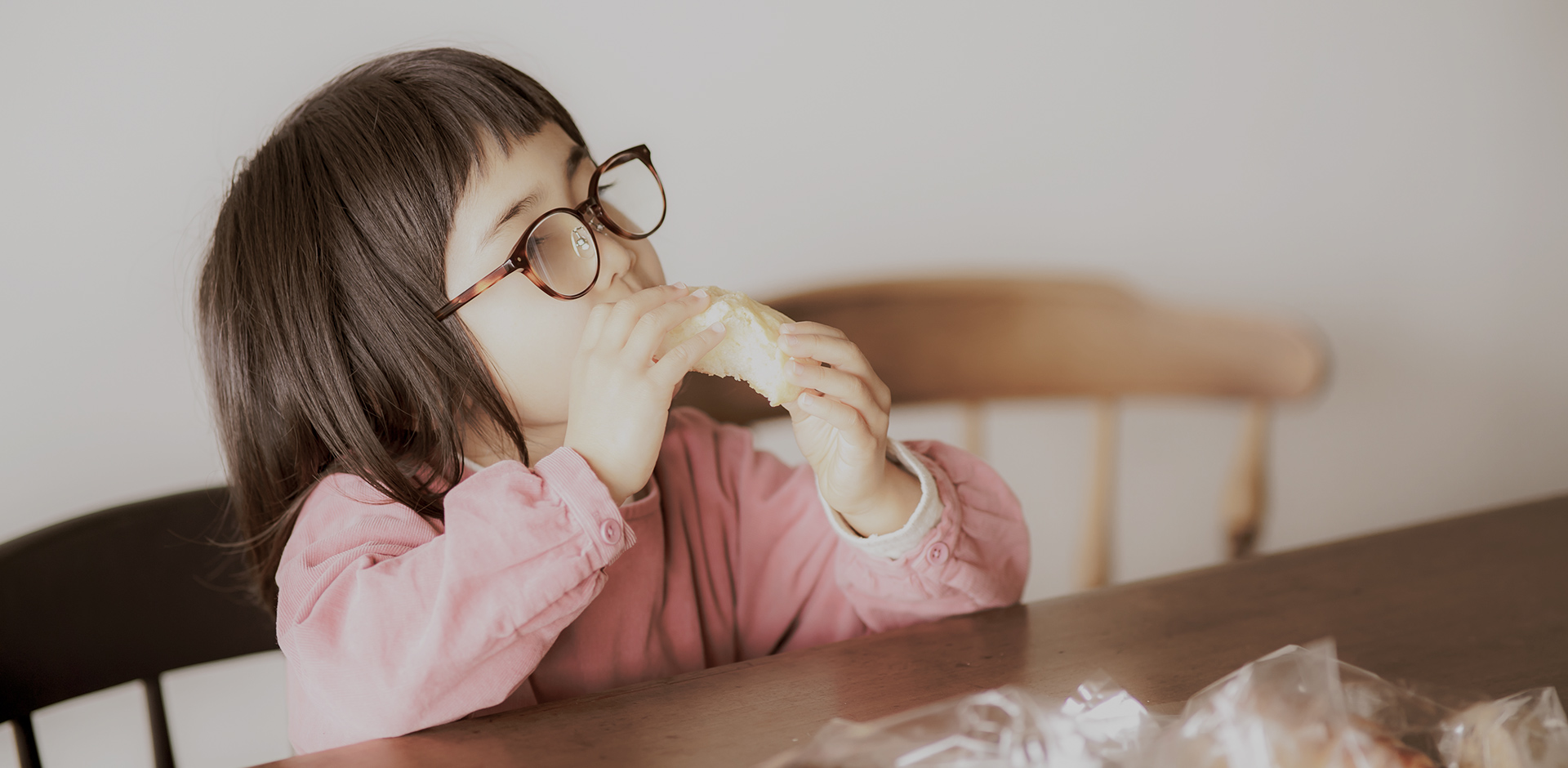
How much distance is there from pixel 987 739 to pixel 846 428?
0.28m

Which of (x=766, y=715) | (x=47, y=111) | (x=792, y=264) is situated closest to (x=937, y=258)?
(x=792, y=264)

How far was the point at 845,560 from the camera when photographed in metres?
0.85

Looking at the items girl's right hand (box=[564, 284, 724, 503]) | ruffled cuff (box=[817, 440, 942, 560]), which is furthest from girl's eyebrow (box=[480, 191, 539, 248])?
ruffled cuff (box=[817, 440, 942, 560])

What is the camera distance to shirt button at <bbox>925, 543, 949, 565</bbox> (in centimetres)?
78

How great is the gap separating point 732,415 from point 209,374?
23.4 inches

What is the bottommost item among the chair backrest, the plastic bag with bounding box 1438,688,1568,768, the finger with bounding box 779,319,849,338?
the chair backrest

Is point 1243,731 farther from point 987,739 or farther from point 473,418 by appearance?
point 473,418

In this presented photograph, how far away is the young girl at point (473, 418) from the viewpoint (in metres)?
0.63

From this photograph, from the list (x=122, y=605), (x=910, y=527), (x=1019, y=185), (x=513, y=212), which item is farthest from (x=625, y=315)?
(x=1019, y=185)

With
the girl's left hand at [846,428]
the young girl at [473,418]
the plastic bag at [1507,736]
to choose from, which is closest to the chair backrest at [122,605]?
the young girl at [473,418]

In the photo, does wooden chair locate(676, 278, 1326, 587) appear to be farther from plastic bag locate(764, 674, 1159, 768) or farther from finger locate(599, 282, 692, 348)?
plastic bag locate(764, 674, 1159, 768)

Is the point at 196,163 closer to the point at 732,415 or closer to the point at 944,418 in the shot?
the point at 732,415

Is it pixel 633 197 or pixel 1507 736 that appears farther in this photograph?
pixel 633 197

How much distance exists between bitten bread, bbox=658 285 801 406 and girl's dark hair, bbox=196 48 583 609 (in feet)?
0.55
